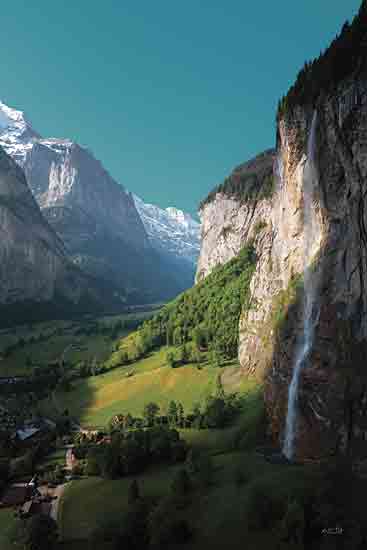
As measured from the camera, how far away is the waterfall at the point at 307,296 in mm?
62094

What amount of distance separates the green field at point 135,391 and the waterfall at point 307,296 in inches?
1668

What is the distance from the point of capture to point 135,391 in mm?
119500

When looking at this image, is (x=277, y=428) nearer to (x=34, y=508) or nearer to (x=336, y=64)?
(x=34, y=508)

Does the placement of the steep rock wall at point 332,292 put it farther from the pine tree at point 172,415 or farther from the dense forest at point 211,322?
the dense forest at point 211,322

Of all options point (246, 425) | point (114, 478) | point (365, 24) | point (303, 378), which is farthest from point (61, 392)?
point (365, 24)

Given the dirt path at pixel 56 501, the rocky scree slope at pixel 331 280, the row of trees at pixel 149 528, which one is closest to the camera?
the row of trees at pixel 149 528

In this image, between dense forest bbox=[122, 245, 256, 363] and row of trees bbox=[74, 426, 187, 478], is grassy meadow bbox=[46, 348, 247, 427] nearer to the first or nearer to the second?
dense forest bbox=[122, 245, 256, 363]

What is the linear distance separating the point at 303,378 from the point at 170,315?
449ft

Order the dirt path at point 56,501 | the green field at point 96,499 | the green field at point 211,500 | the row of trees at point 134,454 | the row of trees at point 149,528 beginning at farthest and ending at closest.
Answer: the row of trees at point 134,454
the dirt path at point 56,501
the green field at point 96,499
the green field at point 211,500
the row of trees at point 149,528

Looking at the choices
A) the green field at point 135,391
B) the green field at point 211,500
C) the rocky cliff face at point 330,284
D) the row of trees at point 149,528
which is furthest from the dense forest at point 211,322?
the row of trees at point 149,528

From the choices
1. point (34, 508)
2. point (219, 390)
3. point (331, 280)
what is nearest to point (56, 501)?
point (34, 508)

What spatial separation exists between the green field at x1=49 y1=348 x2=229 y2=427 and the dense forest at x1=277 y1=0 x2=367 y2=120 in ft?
243

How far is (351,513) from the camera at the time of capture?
140 feet

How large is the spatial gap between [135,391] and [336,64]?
97.5 meters
